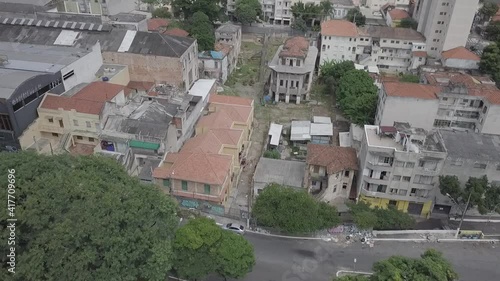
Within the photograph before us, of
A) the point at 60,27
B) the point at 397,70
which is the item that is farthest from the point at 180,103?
the point at 397,70

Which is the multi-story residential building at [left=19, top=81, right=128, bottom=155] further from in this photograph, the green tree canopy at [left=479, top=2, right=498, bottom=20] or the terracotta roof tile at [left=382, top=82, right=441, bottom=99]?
the green tree canopy at [left=479, top=2, right=498, bottom=20]

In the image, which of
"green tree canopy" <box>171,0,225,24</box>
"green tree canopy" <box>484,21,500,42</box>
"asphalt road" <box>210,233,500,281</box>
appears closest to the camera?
"asphalt road" <box>210,233,500,281</box>

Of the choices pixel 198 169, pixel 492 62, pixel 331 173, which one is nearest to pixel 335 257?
pixel 331 173

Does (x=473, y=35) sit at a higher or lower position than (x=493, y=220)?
higher

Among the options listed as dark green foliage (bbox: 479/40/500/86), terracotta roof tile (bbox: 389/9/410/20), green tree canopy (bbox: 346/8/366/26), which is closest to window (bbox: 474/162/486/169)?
dark green foliage (bbox: 479/40/500/86)

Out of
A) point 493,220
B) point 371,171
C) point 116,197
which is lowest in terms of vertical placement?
point 493,220

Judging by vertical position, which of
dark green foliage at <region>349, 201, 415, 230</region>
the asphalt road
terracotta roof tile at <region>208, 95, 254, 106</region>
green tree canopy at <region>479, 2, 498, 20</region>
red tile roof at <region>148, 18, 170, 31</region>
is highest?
green tree canopy at <region>479, 2, 498, 20</region>

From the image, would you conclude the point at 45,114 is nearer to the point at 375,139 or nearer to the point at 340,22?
the point at 375,139

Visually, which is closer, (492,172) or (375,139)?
(492,172)
